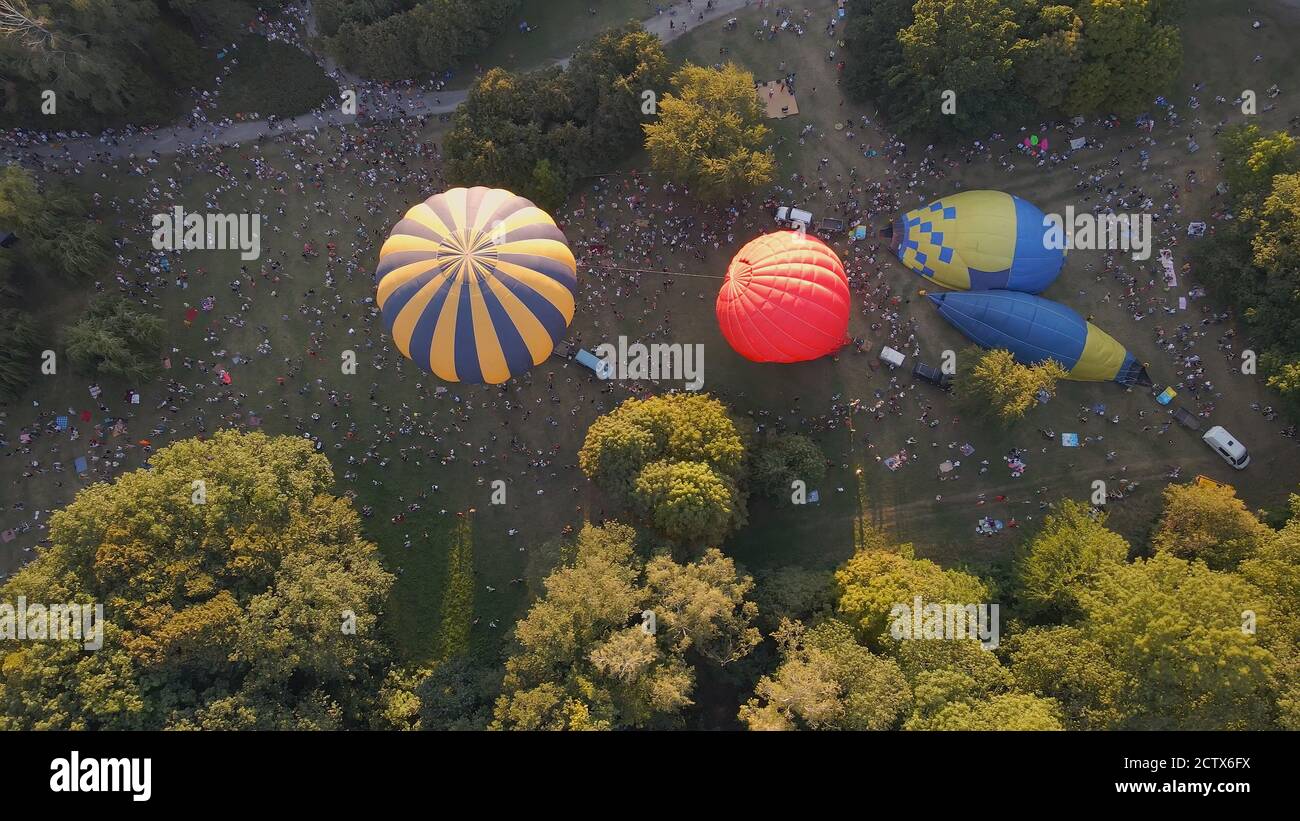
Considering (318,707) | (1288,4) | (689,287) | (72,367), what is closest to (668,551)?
(689,287)

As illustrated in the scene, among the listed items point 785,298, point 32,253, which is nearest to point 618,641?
point 785,298

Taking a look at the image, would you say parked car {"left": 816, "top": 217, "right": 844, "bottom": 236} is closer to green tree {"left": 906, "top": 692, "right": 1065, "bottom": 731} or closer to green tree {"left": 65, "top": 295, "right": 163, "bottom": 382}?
green tree {"left": 906, "top": 692, "right": 1065, "bottom": 731}

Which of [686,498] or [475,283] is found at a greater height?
[475,283]

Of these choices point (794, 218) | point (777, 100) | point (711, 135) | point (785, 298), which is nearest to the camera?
point (785, 298)

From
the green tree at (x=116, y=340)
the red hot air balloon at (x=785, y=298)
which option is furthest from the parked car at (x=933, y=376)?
the green tree at (x=116, y=340)

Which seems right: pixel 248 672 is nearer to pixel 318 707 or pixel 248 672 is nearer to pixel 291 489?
pixel 318 707

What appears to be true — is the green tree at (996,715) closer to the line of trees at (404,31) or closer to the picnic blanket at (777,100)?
the picnic blanket at (777,100)

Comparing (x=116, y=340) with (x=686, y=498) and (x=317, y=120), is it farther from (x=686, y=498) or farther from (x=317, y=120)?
(x=686, y=498)
